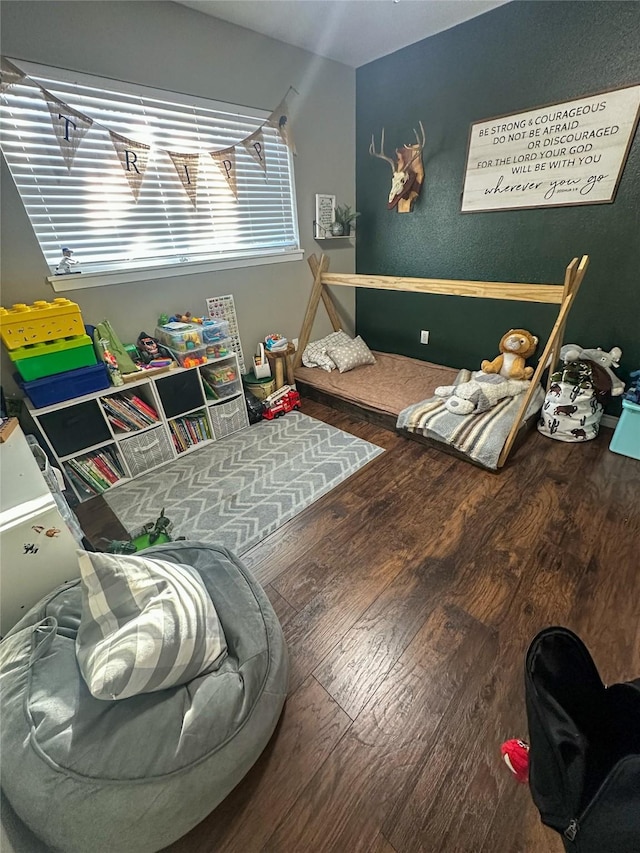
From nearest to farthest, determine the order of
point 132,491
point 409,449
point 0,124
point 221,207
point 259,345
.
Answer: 1. point 0,124
2. point 132,491
3. point 409,449
4. point 221,207
5. point 259,345

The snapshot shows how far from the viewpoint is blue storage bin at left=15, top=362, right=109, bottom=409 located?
5.97ft

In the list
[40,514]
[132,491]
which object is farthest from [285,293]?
[40,514]

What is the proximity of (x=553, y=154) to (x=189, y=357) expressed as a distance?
8.90 feet

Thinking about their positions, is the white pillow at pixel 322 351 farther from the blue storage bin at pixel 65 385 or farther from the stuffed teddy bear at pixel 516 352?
the blue storage bin at pixel 65 385

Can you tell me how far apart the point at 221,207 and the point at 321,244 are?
1024mm

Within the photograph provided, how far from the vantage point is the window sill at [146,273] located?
2.05 m

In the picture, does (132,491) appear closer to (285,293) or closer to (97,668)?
(97,668)

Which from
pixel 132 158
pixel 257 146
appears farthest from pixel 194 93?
pixel 132 158

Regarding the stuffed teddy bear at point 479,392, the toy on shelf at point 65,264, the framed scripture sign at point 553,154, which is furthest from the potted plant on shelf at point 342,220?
the toy on shelf at point 65,264

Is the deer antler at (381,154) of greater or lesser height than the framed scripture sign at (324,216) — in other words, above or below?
above

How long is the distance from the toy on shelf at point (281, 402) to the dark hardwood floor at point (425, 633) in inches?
40.1

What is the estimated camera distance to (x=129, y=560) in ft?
3.38

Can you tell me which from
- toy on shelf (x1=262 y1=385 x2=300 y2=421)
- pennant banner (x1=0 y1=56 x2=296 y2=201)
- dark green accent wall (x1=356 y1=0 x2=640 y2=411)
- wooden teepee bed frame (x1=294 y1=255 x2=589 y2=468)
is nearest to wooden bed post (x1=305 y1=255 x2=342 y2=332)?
wooden teepee bed frame (x1=294 y1=255 x2=589 y2=468)

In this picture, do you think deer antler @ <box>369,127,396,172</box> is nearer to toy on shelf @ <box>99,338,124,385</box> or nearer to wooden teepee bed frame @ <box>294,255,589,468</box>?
wooden teepee bed frame @ <box>294,255,589,468</box>
